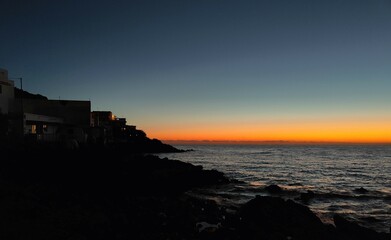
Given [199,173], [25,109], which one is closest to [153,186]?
[199,173]

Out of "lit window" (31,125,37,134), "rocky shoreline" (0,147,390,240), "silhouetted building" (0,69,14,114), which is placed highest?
"silhouetted building" (0,69,14,114)

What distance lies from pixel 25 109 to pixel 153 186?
29.1 m

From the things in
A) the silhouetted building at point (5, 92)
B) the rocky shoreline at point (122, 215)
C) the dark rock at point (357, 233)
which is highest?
the silhouetted building at point (5, 92)

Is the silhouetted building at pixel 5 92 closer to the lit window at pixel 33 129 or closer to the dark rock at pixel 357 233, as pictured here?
the lit window at pixel 33 129

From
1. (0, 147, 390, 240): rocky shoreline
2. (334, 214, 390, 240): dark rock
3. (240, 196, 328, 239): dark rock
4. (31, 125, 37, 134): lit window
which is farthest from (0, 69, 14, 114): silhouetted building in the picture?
(334, 214, 390, 240): dark rock

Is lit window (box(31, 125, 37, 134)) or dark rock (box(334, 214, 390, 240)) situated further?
lit window (box(31, 125, 37, 134))

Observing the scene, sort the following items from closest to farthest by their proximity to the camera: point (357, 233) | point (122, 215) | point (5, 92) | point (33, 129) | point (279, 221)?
point (357, 233)
point (122, 215)
point (279, 221)
point (5, 92)
point (33, 129)

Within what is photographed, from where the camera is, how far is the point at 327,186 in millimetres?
34000

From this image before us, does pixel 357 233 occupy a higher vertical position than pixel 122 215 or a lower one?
lower

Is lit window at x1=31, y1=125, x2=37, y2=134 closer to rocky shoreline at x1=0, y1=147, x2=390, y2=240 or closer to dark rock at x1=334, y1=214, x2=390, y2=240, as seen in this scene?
rocky shoreline at x1=0, y1=147, x2=390, y2=240

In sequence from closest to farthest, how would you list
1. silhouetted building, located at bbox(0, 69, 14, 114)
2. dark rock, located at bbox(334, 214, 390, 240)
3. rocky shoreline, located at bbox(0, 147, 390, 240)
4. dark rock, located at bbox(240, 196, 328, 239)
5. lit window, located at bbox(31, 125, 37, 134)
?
rocky shoreline, located at bbox(0, 147, 390, 240)
dark rock, located at bbox(334, 214, 390, 240)
dark rock, located at bbox(240, 196, 328, 239)
silhouetted building, located at bbox(0, 69, 14, 114)
lit window, located at bbox(31, 125, 37, 134)

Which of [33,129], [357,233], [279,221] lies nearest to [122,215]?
[279,221]

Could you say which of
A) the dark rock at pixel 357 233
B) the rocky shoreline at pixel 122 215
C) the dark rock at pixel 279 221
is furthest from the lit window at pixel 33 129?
the dark rock at pixel 357 233

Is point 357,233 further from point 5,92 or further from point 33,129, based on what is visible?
point 5,92
